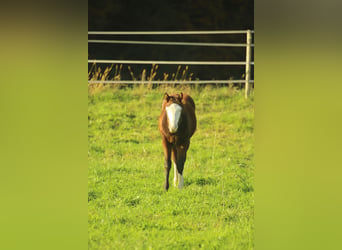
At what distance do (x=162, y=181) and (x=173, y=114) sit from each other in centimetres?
39

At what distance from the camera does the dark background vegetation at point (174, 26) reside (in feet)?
12.3

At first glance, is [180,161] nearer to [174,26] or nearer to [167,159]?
[167,159]

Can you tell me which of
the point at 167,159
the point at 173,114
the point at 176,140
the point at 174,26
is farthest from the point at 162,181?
the point at 174,26

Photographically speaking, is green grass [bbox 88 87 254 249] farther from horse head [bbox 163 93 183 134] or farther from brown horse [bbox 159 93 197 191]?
horse head [bbox 163 93 183 134]

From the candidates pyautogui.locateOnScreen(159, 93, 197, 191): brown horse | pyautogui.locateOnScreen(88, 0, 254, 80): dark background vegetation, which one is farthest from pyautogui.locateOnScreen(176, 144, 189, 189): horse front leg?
pyautogui.locateOnScreen(88, 0, 254, 80): dark background vegetation

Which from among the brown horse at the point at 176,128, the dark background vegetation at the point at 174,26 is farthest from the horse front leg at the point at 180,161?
the dark background vegetation at the point at 174,26

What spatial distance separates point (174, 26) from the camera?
4535 millimetres

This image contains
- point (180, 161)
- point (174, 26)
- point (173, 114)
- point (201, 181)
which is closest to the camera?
point (173, 114)

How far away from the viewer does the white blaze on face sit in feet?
5.74

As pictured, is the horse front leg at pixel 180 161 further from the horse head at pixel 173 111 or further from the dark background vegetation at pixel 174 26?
the dark background vegetation at pixel 174 26

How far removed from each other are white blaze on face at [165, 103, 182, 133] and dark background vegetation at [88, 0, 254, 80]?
72.9 inches
